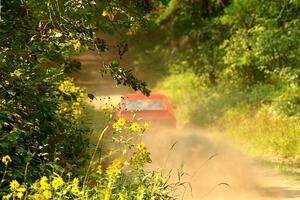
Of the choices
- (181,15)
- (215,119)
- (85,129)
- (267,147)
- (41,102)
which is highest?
(181,15)

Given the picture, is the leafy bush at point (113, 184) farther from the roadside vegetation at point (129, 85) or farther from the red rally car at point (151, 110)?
the red rally car at point (151, 110)

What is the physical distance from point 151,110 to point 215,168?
9.86 feet

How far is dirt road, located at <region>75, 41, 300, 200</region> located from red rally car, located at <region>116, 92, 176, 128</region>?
33 cm

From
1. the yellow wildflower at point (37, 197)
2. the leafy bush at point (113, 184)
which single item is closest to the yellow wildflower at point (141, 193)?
the leafy bush at point (113, 184)

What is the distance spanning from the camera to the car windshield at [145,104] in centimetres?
1664

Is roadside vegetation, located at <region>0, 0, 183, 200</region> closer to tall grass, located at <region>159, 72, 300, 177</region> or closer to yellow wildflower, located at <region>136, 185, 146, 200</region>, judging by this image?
yellow wildflower, located at <region>136, 185, 146, 200</region>

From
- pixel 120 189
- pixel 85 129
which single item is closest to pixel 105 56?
pixel 85 129

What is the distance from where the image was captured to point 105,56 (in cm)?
4738

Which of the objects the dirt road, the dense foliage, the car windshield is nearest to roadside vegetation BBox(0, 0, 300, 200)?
the dense foliage

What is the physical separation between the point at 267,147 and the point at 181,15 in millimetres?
14088

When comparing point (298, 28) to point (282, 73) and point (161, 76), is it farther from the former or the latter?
point (161, 76)

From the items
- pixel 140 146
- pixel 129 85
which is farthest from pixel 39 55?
pixel 140 146

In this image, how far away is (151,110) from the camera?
16.5m

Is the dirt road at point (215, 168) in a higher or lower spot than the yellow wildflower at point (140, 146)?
higher
